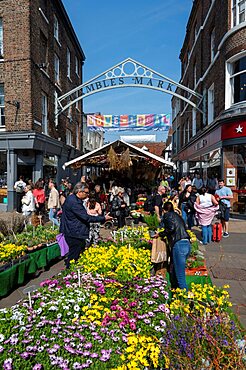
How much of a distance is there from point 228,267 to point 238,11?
38.6 ft

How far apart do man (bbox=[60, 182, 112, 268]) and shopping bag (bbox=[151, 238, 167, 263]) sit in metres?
1.14

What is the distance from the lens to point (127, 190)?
47.9 feet

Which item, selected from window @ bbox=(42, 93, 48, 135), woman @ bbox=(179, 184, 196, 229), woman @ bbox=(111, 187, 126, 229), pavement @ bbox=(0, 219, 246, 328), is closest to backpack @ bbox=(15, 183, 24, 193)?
window @ bbox=(42, 93, 48, 135)

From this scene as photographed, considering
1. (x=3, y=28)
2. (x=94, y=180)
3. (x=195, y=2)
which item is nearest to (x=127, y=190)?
(x=94, y=180)

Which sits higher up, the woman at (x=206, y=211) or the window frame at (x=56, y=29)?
the window frame at (x=56, y=29)

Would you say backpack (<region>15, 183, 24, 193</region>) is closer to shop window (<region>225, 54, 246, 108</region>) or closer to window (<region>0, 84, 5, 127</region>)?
window (<region>0, 84, 5, 127</region>)

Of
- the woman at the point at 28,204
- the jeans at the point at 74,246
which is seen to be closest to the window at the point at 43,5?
the woman at the point at 28,204

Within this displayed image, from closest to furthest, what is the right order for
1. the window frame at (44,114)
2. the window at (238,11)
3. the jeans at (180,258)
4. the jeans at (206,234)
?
the jeans at (180,258)
the jeans at (206,234)
the window at (238,11)
the window frame at (44,114)

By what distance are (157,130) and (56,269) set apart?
21745 millimetres

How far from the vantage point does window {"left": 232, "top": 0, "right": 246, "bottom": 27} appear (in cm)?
1356

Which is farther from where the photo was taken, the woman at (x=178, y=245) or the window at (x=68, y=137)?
the window at (x=68, y=137)

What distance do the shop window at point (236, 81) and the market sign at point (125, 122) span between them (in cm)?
1266

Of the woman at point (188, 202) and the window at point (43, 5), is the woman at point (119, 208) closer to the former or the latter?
the woman at point (188, 202)

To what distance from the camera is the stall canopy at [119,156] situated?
10.8 meters
